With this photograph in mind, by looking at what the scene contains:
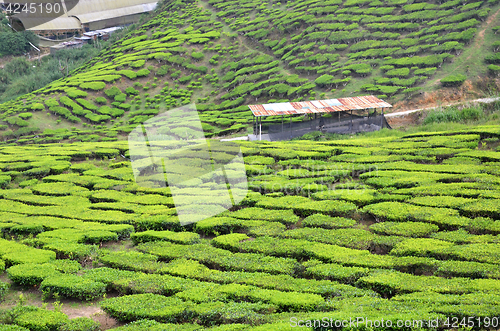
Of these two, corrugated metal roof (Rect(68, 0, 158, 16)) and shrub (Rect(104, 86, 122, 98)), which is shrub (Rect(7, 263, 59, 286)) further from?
corrugated metal roof (Rect(68, 0, 158, 16))

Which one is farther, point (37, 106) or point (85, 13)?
point (85, 13)

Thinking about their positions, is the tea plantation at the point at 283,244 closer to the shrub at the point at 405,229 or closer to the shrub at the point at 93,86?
the shrub at the point at 405,229

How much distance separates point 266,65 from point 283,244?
115ft

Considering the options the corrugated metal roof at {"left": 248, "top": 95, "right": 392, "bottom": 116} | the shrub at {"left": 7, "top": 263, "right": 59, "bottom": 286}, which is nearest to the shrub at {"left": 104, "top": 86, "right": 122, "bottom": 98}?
the corrugated metal roof at {"left": 248, "top": 95, "right": 392, "bottom": 116}

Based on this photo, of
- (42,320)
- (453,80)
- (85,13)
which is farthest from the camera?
(85,13)

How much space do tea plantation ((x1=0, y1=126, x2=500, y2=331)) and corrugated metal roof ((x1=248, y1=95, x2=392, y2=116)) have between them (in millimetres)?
6489

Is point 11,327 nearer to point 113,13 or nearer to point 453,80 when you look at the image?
point 453,80

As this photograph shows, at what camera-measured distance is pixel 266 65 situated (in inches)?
1770

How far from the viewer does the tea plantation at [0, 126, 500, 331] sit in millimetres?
9383

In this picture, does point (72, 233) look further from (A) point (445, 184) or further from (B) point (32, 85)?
(B) point (32, 85)

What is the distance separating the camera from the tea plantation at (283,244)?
30.8 feet

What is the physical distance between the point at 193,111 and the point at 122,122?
279 inches

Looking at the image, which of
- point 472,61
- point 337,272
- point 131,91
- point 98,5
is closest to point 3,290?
point 337,272

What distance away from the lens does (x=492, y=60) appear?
34031 mm
